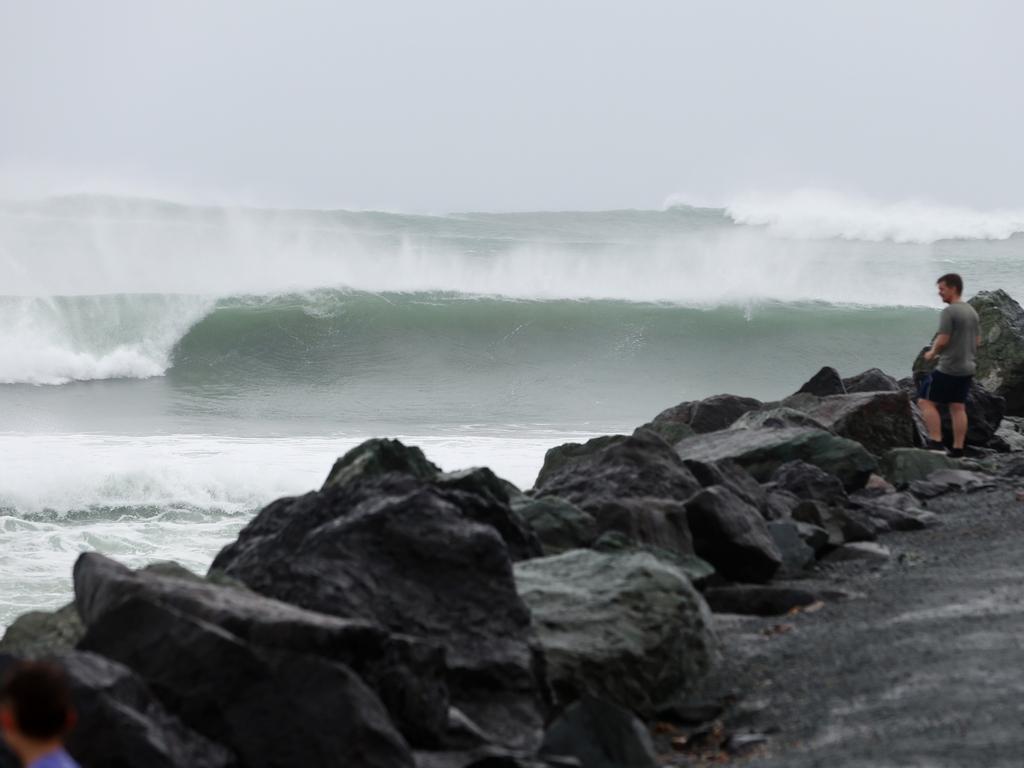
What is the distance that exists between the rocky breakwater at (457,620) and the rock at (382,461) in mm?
16

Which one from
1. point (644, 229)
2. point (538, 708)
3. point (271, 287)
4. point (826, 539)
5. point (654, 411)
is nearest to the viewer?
point (538, 708)

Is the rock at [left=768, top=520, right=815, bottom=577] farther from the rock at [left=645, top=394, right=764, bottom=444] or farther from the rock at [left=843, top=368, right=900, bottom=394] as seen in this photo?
the rock at [left=843, top=368, right=900, bottom=394]

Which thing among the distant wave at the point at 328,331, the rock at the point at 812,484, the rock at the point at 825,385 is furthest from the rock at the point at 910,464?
the distant wave at the point at 328,331

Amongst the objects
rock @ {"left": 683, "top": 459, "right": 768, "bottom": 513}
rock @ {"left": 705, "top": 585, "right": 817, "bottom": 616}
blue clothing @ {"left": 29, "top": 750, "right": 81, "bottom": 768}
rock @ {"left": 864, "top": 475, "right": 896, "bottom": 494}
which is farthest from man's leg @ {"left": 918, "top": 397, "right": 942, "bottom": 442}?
blue clothing @ {"left": 29, "top": 750, "right": 81, "bottom": 768}

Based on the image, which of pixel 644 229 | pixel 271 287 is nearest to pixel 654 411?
pixel 271 287

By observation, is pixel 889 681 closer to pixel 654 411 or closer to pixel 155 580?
pixel 155 580

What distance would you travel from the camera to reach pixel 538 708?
3459 mm

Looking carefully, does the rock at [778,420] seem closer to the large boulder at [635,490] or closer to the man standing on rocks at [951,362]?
the man standing on rocks at [951,362]

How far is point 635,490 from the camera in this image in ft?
18.4

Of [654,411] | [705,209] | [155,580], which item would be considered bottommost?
[654,411]

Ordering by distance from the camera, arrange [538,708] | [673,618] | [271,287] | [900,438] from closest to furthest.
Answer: [538,708] < [673,618] < [900,438] < [271,287]

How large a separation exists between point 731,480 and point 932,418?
140 inches

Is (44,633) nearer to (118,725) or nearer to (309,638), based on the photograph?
(309,638)

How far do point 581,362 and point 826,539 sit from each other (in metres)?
15.1
